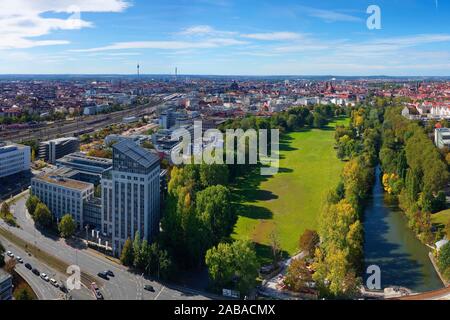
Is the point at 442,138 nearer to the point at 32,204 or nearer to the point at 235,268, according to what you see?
the point at 235,268

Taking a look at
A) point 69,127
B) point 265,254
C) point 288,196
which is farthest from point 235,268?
point 69,127

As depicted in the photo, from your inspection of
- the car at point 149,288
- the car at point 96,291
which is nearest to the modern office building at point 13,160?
the car at point 96,291

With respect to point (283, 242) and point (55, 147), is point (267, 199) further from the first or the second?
point (55, 147)

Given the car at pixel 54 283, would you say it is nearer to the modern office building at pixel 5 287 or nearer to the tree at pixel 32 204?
the modern office building at pixel 5 287

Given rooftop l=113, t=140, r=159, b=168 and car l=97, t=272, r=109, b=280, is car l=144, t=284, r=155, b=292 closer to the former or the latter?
car l=97, t=272, r=109, b=280

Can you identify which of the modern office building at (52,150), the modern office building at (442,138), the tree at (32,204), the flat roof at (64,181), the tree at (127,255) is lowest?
the tree at (127,255)
